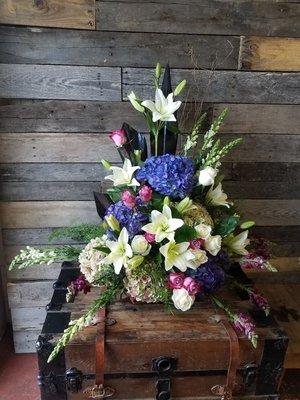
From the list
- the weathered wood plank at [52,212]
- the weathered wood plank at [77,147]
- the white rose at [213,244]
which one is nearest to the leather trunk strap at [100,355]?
the white rose at [213,244]

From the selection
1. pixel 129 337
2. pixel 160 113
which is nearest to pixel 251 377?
pixel 129 337

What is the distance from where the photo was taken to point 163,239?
0.88m

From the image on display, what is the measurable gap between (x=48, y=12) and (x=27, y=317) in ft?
4.16

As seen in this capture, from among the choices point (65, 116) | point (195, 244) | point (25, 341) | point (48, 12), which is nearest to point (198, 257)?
point (195, 244)

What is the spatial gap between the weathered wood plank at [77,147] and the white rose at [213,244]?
0.59m

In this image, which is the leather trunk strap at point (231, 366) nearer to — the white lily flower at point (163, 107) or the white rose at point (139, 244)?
the white rose at point (139, 244)

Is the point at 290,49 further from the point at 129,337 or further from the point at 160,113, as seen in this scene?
the point at 129,337

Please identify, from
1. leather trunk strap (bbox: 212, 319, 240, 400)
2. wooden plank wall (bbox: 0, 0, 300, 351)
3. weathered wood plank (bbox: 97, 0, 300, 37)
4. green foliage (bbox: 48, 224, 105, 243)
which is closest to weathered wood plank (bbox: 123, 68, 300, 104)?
wooden plank wall (bbox: 0, 0, 300, 351)

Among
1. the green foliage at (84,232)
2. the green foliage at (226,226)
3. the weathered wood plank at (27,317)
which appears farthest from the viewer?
the weathered wood plank at (27,317)

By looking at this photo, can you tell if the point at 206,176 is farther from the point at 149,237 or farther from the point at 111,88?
the point at 111,88

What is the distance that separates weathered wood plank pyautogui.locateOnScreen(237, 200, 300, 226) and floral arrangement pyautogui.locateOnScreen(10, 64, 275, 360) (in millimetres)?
437

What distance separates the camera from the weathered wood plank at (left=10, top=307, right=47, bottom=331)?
4.91 feet

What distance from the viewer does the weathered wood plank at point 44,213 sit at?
137 cm

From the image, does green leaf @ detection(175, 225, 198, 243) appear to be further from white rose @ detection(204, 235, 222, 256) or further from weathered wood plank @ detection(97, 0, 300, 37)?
weathered wood plank @ detection(97, 0, 300, 37)
